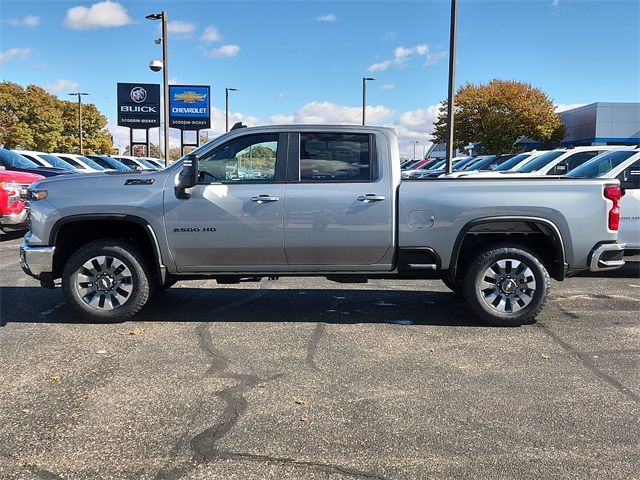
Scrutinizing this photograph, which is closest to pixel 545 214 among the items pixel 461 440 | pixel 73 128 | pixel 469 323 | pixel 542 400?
pixel 469 323

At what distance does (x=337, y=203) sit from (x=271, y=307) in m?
1.65

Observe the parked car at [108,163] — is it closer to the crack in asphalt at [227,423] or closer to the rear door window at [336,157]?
the rear door window at [336,157]

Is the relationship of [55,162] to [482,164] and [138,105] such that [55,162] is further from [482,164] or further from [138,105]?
[138,105]

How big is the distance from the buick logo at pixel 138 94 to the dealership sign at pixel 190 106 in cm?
208

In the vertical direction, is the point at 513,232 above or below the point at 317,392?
above

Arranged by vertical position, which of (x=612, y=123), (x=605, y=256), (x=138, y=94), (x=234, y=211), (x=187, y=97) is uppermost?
(x=187, y=97)

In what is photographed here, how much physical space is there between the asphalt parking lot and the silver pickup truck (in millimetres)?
512

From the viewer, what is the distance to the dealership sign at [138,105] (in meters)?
37.8

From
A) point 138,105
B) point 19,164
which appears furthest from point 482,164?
point 138,105

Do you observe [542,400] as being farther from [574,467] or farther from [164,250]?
[164,250]

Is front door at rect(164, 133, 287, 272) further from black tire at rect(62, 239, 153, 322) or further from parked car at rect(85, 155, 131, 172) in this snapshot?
parked car at rect(85, 155, 131, 172)

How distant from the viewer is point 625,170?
907cm

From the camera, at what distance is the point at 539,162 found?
565 inches

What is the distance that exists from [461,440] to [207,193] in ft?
11.0
